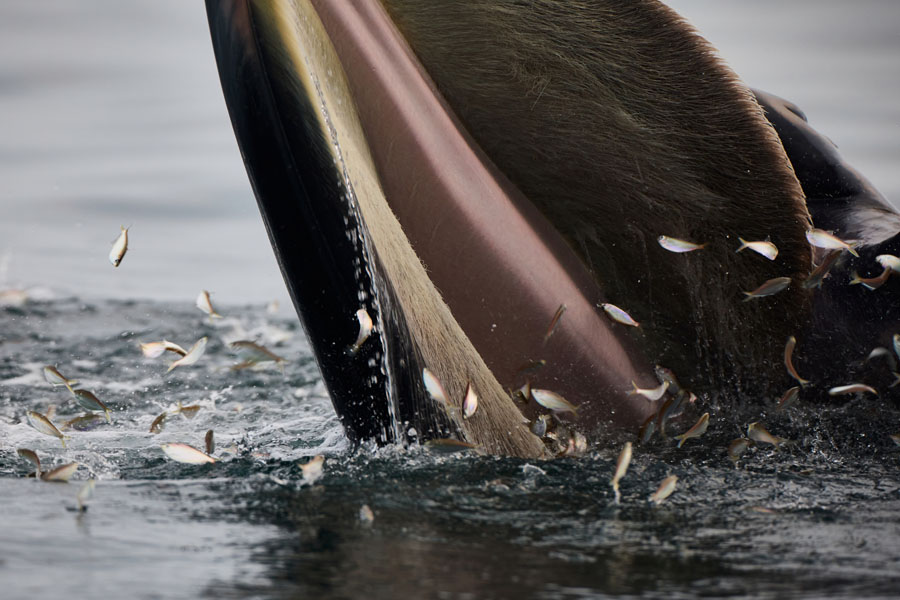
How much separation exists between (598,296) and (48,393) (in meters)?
2.38

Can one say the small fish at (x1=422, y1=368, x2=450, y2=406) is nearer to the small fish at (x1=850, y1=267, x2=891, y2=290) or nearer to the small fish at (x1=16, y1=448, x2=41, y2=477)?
the small fish at (x1=16, y1=448, x2=41, y2=477)

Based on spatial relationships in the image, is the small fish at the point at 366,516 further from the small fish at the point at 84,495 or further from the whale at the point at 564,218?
the small fish at the point at 84,495

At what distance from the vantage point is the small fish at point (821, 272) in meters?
2.24

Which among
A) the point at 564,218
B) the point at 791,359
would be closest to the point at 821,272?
the point at 791,359

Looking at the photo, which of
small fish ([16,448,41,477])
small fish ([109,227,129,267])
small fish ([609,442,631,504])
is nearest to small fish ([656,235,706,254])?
small fish ([609,442,631,504])

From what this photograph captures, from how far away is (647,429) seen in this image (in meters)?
2.18

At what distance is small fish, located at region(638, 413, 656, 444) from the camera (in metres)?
2.16

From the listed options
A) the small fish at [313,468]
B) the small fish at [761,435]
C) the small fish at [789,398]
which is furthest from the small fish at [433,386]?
the small fish at [789,398]

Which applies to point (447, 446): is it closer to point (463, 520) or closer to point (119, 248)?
point (463, 520)

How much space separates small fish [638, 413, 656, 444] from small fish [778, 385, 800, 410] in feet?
1.04

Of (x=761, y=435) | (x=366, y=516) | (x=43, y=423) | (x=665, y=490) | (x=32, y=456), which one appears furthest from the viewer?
(x=43, y=423)

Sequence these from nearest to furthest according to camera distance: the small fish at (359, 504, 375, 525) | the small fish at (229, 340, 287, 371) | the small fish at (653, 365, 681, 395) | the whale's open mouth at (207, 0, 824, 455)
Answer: the small fish at (359, 504, 375, 525), the whale's open mouth at (207, 0, 824, 455), the small fish at (653, 365, 681, 395), the small fish at (229, 340, 287, 371)

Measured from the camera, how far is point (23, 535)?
5.22 ft

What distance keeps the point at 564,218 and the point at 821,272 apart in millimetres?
594
